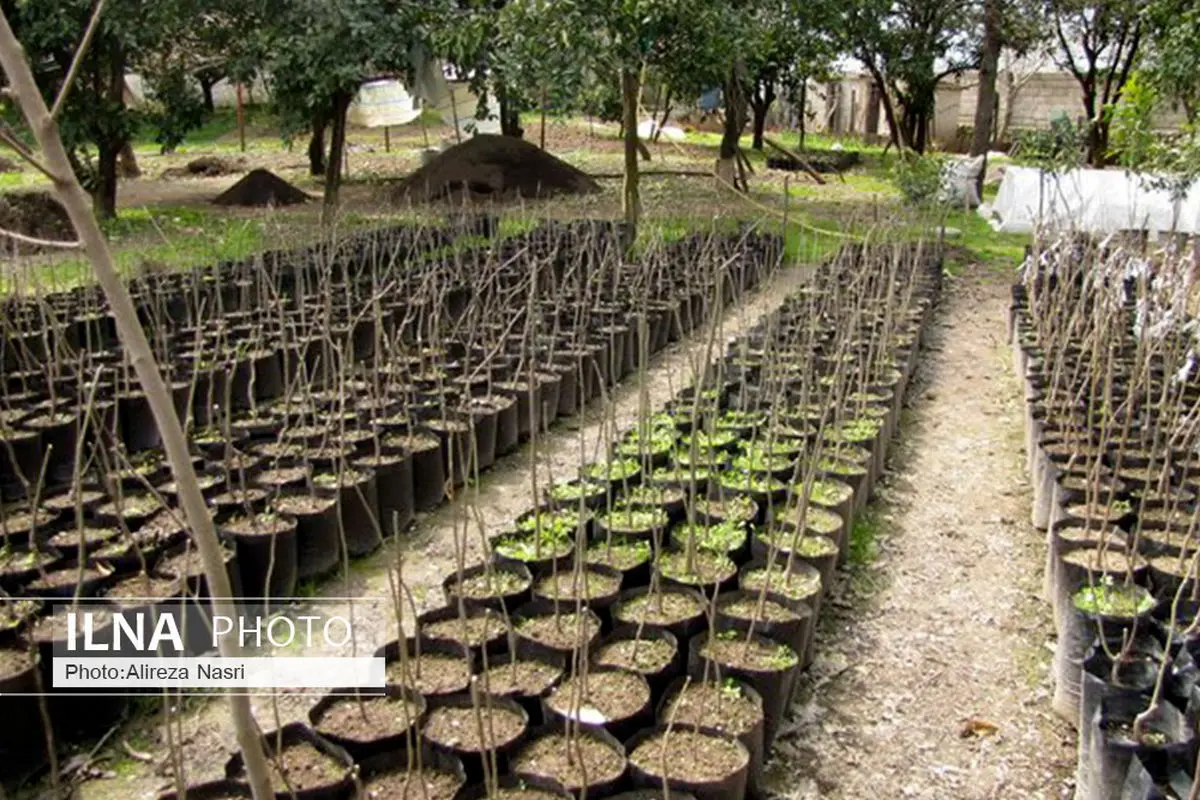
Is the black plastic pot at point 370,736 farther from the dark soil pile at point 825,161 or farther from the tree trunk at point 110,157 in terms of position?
the dark soil pile at point 825,161

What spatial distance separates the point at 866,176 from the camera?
15430mm

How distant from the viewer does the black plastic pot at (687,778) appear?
203 cm

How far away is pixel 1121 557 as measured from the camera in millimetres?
2945

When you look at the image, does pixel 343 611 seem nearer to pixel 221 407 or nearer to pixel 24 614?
pixel 24 614

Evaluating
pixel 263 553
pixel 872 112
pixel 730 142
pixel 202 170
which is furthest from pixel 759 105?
pixel 263 553

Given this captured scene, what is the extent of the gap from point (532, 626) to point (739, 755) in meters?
0.69

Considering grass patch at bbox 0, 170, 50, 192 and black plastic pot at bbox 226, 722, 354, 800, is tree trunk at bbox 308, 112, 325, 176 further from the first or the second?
A: black plastic pot at bbox 226, 722, 354, 800

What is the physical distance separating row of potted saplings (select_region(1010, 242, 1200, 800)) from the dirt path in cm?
11

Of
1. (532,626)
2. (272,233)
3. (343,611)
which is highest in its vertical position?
(272,233)

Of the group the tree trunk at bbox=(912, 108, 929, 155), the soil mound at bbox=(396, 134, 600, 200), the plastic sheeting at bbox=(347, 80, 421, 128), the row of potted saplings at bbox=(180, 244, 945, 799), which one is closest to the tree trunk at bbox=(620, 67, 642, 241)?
the soil mound at bbox=(396, 134, 600, 200)

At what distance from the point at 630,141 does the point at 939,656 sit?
18.7 ft

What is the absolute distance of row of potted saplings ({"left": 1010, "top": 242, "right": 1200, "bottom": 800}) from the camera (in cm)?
213

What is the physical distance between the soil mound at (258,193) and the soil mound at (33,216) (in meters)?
2.43

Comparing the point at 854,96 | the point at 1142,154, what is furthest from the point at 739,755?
the point at 854,96
